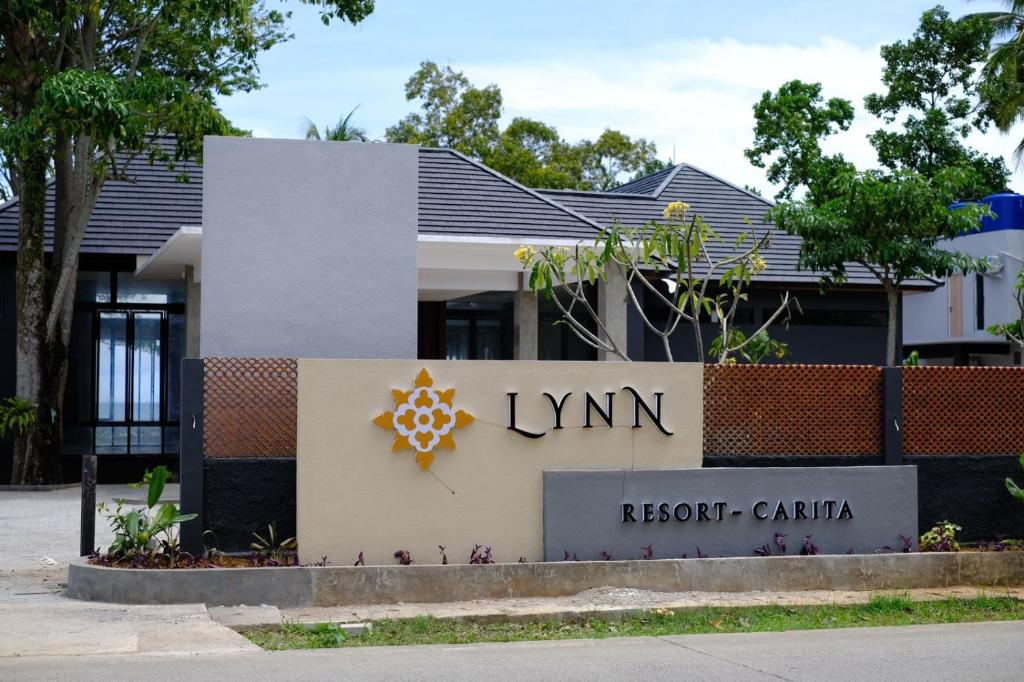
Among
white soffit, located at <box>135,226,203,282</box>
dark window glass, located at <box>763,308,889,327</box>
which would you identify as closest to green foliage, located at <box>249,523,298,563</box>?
white soffit, located at <box>135,226,203,282</box>

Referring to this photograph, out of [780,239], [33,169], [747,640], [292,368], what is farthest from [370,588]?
[780,239]

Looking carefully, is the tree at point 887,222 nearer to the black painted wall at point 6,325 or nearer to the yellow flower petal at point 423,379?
the yellow flower petal at point 423,379

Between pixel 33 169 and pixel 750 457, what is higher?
pixel 33 169

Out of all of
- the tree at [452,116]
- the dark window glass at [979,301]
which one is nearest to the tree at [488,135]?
the tree at [452,116]

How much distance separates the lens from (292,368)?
36.5ft

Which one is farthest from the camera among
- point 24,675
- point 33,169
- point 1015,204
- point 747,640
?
point 1015,204

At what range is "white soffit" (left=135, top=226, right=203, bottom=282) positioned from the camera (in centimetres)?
1720

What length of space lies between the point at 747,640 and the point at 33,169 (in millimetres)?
15530

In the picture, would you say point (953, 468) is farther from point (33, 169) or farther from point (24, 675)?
point (33, 169)

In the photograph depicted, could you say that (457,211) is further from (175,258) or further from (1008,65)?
(1008,65)

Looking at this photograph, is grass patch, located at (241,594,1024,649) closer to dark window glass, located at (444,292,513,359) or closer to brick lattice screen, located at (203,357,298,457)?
brick lattice screen, located at (203,357,298,457)

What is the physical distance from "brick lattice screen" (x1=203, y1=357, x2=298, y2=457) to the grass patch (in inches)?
79.6

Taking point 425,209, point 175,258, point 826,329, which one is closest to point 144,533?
point 175,258

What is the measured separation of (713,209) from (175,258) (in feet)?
38.9
